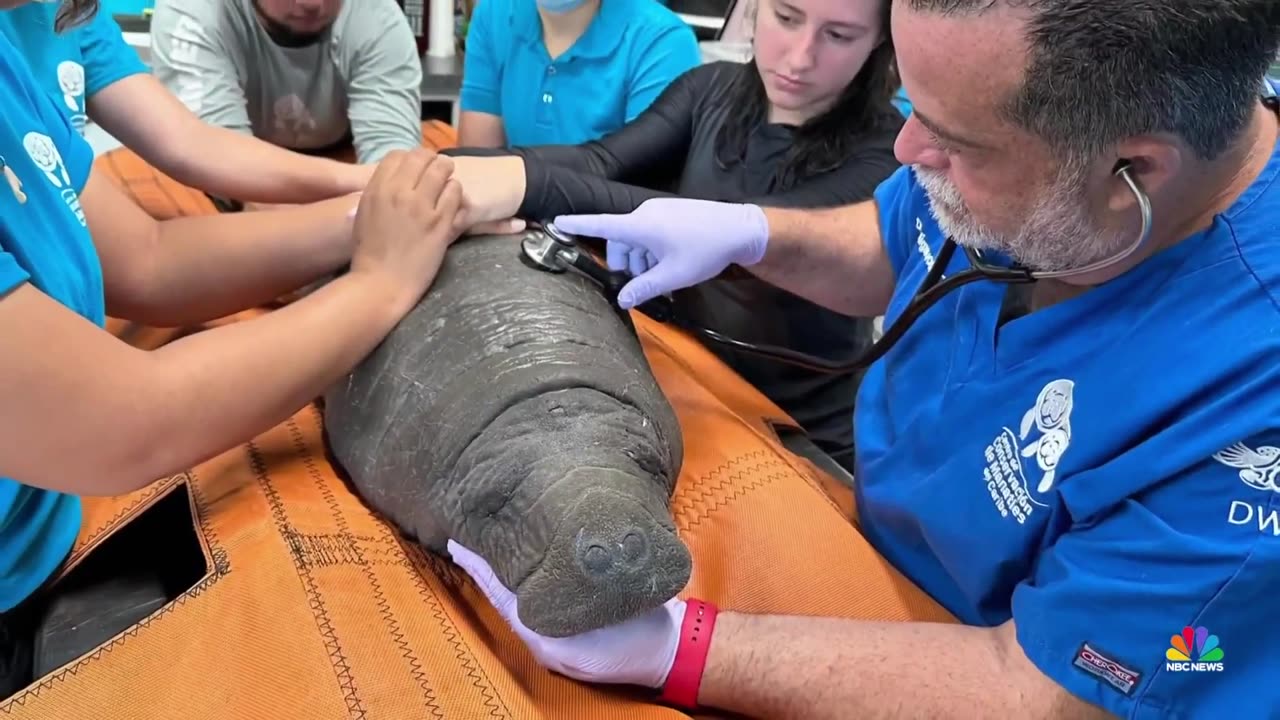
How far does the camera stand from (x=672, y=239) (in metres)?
1.35

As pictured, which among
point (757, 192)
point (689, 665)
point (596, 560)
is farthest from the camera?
point (757, 192)

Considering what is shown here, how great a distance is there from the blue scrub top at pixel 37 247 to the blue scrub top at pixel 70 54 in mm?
170

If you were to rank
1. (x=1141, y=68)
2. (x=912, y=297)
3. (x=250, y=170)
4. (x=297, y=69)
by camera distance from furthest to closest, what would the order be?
1. (x=297, y=69)
2. (x=250, y=170)
3. (x=912, y=297)
4. (x=1141, y=68)

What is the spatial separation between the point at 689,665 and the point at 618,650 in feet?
0.28

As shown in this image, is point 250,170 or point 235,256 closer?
point 235,256

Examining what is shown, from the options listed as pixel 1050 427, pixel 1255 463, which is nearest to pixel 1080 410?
pixel 1050 427

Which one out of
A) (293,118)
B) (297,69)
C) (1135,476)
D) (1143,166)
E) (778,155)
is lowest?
(293,118)

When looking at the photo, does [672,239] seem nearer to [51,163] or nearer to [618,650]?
[618,650]

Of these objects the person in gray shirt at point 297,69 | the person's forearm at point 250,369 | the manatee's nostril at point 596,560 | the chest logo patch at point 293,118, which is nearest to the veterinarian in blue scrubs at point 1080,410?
the manatee's nostril at point 596,560

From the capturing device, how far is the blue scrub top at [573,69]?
2.20m

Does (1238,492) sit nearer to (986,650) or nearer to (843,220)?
(986,650)

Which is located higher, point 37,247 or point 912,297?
point 37,247

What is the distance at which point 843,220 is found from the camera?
4.81ft

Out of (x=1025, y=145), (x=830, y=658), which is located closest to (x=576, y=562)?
(x=830, y=658)
